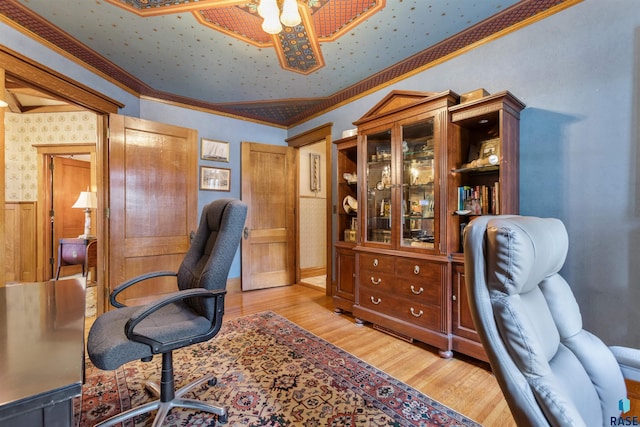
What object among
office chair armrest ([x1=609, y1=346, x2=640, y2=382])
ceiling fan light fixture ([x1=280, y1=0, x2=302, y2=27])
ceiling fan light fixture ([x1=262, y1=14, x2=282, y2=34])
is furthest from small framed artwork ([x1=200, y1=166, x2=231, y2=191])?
office chair armrest ([x1=609, y1=346, x2=640, y2=382])

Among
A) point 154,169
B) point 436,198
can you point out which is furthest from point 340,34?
point 154,169

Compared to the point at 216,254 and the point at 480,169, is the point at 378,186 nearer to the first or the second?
the point at 480,169

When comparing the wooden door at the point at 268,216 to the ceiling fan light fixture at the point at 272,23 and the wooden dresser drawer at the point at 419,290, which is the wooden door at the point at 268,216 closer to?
the wooden dresser drawer at the point at 419,290

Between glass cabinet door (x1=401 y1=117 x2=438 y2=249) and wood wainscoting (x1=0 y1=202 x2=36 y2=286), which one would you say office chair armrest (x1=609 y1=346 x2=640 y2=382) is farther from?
wood wainscoting (x1=0 y1=202 x2=36 y2=286)

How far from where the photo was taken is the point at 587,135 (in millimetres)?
1824

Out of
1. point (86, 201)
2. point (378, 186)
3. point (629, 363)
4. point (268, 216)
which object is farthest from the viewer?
point (86, 201)

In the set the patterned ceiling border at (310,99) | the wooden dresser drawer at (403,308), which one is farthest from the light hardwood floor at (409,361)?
the patterned ceiling border at (310,99)

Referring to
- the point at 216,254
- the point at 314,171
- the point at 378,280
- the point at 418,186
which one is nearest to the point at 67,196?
the point at 314,171

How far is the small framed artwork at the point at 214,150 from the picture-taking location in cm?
371

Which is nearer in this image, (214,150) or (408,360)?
(408,360)

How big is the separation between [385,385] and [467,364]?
72cm

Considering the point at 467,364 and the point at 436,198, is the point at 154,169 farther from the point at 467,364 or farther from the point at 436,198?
the point at 467,364

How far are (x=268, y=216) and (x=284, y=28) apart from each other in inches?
97.3

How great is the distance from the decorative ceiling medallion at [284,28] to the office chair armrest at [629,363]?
228 cm
